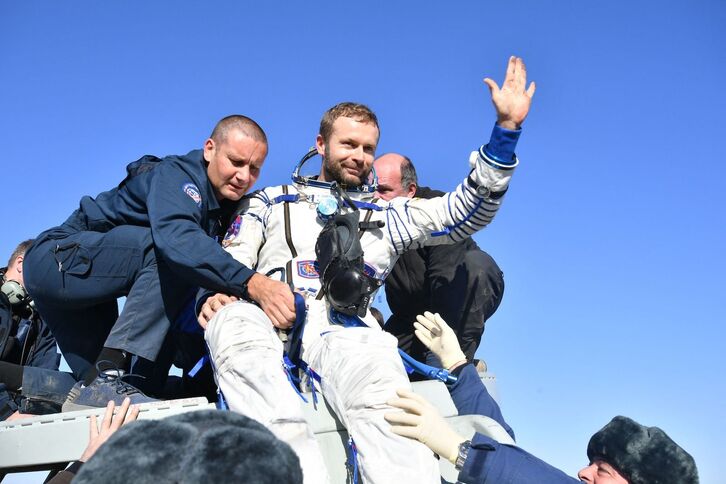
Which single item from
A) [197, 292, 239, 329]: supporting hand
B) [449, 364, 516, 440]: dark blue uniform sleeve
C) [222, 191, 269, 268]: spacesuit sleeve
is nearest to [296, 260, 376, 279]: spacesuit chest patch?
[222, 191, 269, 268]: spacesuit sleeve

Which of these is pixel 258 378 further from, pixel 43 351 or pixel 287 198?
pixel 43 351

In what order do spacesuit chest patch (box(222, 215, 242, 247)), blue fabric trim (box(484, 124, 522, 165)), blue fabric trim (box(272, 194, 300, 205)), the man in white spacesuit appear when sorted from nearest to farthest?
the man in white spacesuit, blue fabric trim (box(484, 124, 522, 165)), spacesuit chest patch (box(222, 215, 242, 247)), blue fabric trim (box(272, 194, 300, 205))

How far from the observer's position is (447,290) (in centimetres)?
457

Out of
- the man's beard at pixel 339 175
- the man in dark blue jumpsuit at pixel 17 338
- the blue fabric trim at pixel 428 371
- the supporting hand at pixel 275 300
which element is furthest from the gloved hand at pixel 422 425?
the man in dark blue jumpsuit at pixel 17 338

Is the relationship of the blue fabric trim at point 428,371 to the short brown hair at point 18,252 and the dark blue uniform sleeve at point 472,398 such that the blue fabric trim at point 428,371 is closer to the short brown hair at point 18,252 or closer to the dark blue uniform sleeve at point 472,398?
the dark blue uniform sleeve at point 472,398

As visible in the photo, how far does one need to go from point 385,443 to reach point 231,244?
5.01ft

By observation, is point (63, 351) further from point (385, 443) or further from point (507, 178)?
point (507, 178)

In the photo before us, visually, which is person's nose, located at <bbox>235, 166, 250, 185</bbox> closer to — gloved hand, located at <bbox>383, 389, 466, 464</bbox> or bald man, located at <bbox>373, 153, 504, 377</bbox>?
bald man, located at <bbox>373, 153, 504, 377</bbox>

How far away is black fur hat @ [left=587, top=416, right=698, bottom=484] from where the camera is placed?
291cm

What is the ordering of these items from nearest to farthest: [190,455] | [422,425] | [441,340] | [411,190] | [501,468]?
[190,455], [422,425], [501,468], [441,340], [411,190]

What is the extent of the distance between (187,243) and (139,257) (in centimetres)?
35

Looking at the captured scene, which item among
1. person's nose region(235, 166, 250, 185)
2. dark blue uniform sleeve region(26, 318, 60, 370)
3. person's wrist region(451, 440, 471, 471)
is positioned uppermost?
person's nose region(235, 166, 250, 185)

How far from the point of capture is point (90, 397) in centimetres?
296

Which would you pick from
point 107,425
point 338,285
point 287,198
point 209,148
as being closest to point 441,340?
point 338,285
